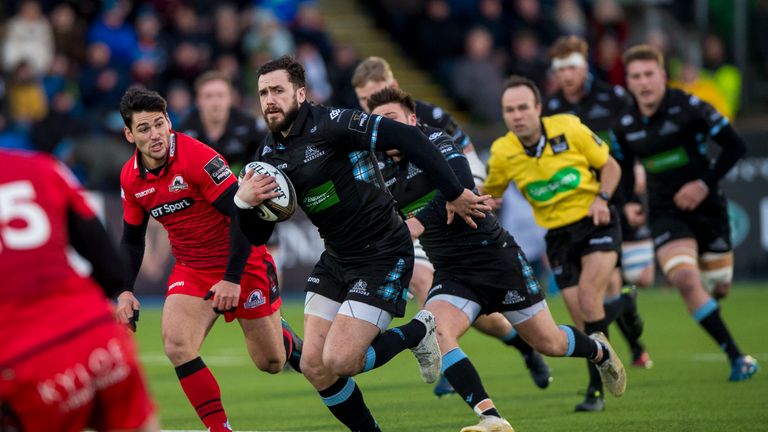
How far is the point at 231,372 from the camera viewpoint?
465 inches

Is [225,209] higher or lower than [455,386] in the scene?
higher

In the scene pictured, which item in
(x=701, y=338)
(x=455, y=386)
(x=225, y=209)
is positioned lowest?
(x=701, y=338)

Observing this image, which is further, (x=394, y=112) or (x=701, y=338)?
(x=701, y=338)

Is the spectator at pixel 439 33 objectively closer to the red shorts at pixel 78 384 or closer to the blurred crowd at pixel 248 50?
the blurred crowd at pixel 248 50

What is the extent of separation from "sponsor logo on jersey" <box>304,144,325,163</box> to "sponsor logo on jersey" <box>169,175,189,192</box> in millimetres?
951

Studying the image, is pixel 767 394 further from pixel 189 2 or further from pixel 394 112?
pixel 189 2

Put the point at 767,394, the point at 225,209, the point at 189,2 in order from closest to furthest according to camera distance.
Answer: the point at 225,209 → the point at 767,394 → the point at 189,2

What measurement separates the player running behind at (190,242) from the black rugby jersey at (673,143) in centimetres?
393

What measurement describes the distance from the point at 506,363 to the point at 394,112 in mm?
4719

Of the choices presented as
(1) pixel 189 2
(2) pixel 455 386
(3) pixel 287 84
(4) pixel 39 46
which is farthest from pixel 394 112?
(1) pixel 189 2

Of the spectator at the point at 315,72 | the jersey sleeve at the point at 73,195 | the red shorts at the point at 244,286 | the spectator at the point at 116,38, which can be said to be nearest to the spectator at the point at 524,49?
the spectator at the point at 315,72

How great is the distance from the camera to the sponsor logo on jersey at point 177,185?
7422mm

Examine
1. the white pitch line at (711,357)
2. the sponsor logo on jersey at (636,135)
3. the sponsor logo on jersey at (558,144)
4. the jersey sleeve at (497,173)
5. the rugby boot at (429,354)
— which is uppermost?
the sponsor logo on jersey at (558,144)

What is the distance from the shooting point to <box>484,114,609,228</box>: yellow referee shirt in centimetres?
885
